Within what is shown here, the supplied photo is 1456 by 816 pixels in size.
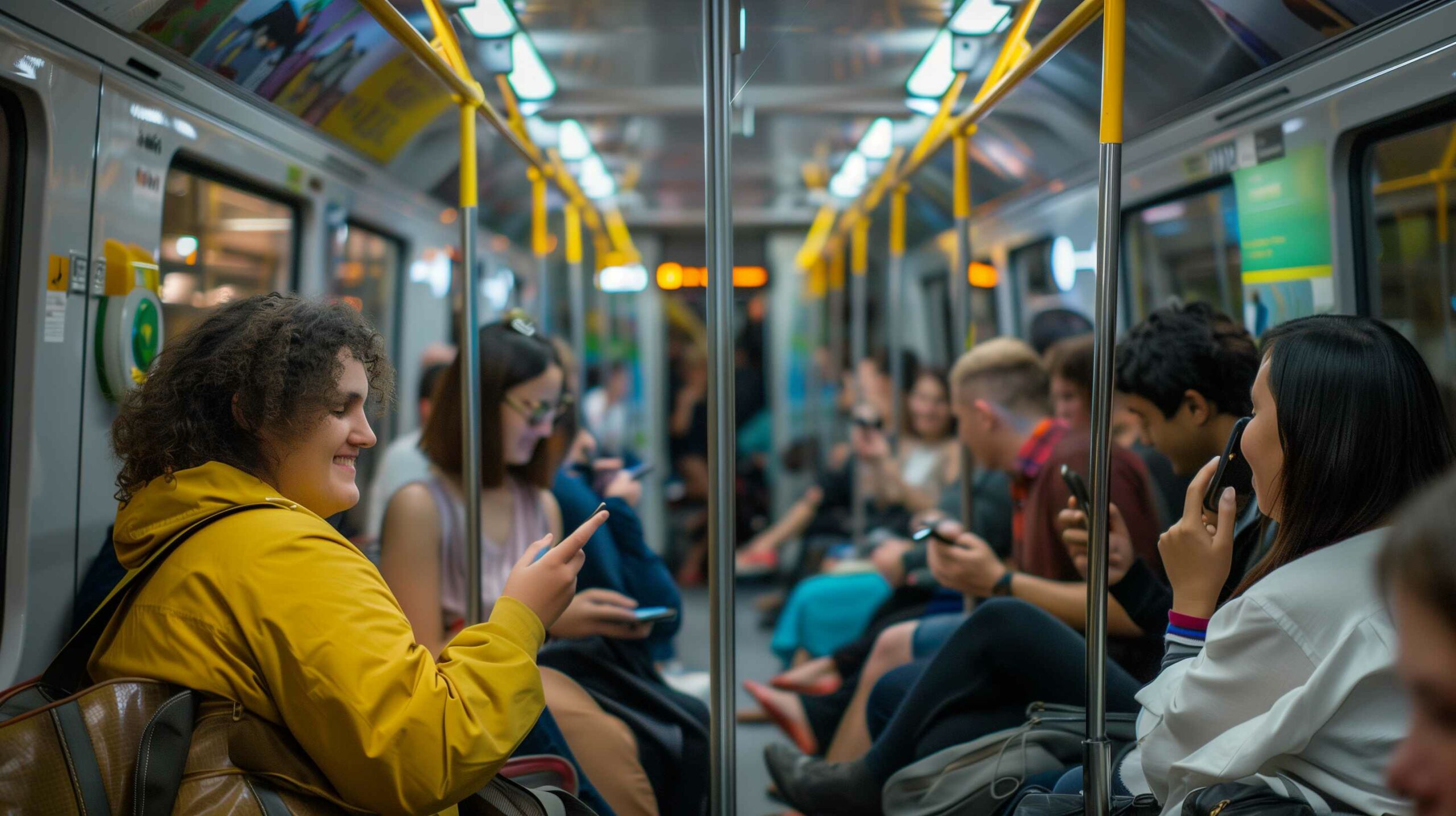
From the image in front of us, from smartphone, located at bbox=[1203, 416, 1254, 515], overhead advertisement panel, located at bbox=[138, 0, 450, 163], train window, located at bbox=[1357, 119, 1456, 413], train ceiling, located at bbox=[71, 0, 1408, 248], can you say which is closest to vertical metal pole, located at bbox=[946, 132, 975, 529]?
train ceiling, located at bbox=[71, 0, 1408, 248]

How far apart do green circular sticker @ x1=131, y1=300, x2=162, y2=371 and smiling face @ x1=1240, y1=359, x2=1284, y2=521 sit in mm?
2316

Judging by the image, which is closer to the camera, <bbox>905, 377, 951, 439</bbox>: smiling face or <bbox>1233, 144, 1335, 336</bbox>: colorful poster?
<bbox>1233, 144, 1335, 336</bbox>: colorful poster

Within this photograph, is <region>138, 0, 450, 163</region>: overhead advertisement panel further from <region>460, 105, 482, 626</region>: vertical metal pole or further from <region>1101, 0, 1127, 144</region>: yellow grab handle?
<region>1101, 0, 1127, 144</region>: yellow grab handle

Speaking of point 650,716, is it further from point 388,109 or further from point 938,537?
point 388,109

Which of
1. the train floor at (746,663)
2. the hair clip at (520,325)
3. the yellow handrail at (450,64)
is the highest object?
the yellow handrail at (450,64)

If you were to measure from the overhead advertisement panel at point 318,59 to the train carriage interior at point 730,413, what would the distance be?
0.05ft

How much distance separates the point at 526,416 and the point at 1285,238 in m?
2.09

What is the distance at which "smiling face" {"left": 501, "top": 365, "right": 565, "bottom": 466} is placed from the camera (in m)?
2.84

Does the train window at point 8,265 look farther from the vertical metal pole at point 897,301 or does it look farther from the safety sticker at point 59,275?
the vertical metal pole at point 897,301

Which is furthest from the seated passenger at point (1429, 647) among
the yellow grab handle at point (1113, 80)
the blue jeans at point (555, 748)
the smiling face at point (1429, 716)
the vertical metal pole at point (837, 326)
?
the vertical metal pole at point (837, 326)

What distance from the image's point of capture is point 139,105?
232 centimetres

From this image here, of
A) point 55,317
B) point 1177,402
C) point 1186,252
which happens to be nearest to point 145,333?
point 55,317

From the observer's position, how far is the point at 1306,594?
1.47 meters

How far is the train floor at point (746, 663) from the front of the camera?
353 cm
